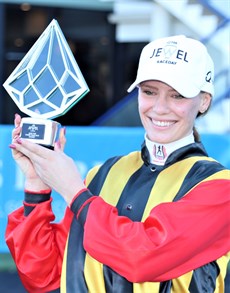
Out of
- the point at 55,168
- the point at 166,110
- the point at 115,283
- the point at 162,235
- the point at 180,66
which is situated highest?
the point at 180,66

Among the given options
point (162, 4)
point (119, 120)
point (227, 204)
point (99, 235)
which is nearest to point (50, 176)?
point (99, 235)

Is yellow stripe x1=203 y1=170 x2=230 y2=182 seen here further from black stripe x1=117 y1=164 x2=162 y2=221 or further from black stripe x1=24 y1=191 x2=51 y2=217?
black stripe x1=24 y1=191 x2=51 y2=217

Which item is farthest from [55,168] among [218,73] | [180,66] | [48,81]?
[218,73]

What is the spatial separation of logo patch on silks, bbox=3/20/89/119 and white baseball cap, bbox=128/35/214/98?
0.69 ft

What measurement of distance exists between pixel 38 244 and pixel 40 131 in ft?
1.19

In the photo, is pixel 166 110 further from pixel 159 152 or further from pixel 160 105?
pixel 159 152

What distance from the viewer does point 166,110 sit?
1.85 meters

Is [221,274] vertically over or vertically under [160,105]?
under

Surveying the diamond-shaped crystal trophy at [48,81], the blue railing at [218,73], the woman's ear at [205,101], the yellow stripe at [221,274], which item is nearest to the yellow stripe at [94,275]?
the yellow stripe at [221,274]

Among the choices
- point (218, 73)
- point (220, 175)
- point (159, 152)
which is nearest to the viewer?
point (220, 175)

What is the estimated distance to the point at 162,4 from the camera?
9703mm

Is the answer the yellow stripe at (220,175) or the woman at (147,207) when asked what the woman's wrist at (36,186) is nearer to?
the woman at (147,207)

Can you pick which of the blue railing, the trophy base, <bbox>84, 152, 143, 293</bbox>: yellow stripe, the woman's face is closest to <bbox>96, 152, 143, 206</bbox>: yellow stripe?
<bbox>84, 152, 143, 293</bbox>: yellow stripe

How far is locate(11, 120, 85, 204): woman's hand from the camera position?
5.78 ft
